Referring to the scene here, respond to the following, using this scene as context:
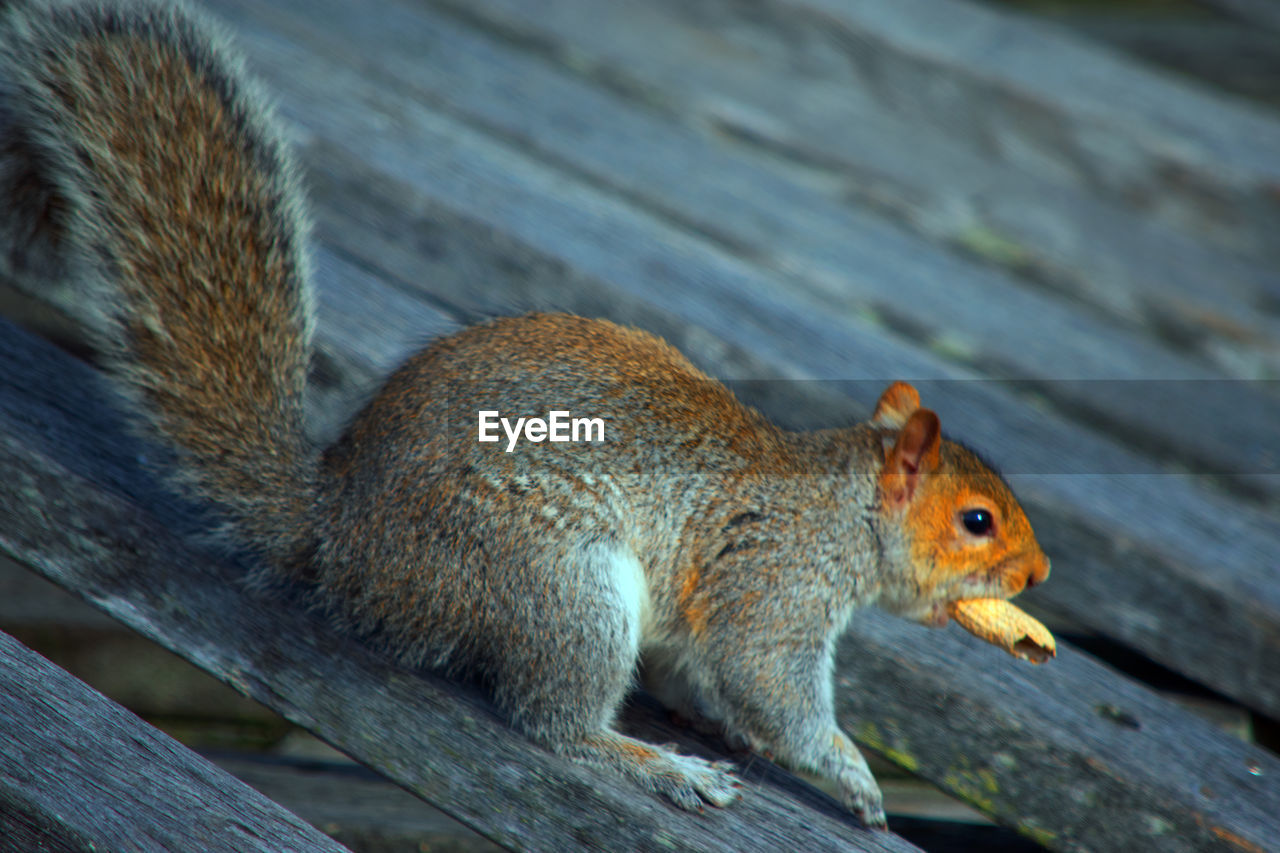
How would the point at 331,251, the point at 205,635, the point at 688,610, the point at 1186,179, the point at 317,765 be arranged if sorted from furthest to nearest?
the point at 1186,179 → the point at 317,765 → the point at 331,251 → the point at 688,610 → the point at 205,635

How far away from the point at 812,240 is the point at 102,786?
1877 millimetres

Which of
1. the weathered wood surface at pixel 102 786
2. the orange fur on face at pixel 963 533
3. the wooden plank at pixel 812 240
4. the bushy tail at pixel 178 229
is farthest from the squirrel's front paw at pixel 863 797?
the wooden plank at pixel 812 240

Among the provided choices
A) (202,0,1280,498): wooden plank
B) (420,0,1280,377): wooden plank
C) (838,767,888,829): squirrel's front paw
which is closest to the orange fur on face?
(838,767,888,829): squirrel's front paw

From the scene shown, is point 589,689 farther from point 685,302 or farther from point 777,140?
point 777,140

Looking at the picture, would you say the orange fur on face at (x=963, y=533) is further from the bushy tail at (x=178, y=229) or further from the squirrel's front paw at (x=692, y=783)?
the bushy tail at (x=178, y=229)

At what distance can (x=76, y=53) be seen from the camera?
5.27 ft

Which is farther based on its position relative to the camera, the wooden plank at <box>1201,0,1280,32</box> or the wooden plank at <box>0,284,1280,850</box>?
the wooden plank at <box>1201,0,1280,32</box>

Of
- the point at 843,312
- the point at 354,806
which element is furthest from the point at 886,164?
the point at 354,806

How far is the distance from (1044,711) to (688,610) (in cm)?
53

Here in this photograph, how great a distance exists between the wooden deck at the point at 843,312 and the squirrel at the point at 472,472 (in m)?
0.09

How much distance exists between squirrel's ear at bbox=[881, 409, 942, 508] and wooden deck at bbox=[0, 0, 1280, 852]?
0.21 m

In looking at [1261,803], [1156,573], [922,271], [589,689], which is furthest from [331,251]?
[1261,803]

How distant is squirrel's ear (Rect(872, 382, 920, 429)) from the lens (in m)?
1.87

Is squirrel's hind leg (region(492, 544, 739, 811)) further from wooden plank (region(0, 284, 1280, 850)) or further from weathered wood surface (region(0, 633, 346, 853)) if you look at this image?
weathered wood surface (region(0, 633, 346, 853))
